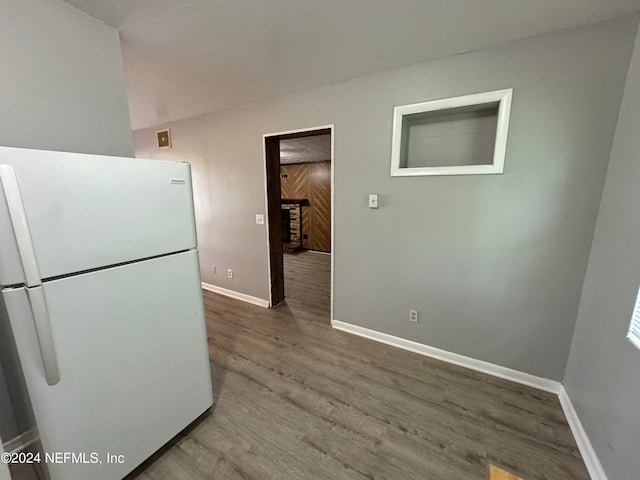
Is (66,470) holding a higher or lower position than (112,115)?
lower

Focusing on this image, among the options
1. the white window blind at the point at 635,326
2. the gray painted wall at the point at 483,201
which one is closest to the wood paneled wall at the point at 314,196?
the gray painted wall at the point at 483,201

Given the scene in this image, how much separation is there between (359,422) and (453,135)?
228cm

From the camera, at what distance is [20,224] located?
0.83m

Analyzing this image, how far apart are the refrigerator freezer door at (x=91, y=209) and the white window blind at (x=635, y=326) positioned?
2275 millimetres

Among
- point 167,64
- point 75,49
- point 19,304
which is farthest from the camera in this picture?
point 167,64

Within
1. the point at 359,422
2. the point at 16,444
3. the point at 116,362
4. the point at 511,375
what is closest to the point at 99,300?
the point at 116,362

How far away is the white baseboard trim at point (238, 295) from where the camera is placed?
10.7ft

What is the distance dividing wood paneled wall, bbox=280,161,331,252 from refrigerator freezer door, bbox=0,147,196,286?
506 centimetres

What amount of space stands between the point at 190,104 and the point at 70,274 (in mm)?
2496

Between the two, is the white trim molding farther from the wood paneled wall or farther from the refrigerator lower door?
Result: the wood paneled wall

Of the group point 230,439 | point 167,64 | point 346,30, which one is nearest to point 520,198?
point 346,30

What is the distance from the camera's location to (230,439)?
1.51 meters

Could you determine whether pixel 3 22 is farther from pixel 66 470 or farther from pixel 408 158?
pixel 408 158

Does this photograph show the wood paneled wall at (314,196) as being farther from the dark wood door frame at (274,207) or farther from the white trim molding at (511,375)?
the white trim molding at (511,375)
